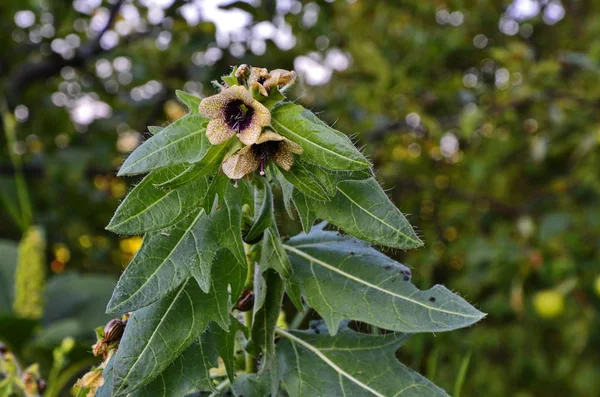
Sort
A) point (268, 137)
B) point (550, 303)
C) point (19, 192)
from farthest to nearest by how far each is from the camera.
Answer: point (550, 303) → point (19, 192) → point (268, 137)

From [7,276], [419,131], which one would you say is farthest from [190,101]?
[419,131]

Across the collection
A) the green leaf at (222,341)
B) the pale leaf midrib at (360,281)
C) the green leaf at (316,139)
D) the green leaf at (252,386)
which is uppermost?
the green leaf at (316,139)

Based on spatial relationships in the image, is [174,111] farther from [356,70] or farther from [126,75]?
[356,70]

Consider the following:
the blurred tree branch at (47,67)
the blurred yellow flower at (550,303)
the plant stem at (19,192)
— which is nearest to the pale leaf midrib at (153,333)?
the plant stem at (19,192)

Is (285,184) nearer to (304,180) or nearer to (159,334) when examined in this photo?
(304,180)

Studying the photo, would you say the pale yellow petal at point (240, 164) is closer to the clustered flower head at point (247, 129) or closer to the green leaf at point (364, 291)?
the clustered flower head at point (247, 129)

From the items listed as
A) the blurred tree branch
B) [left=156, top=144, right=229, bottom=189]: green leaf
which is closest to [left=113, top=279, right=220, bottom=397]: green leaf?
[left=156, top=144, right=229, bottom=189]: green leaf
